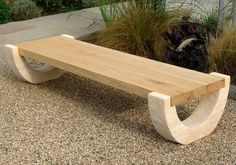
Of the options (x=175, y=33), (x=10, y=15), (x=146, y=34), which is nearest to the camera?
(x=175, y=33)

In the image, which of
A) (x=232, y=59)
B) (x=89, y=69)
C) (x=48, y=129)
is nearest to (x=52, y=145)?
(x=48, y=129)

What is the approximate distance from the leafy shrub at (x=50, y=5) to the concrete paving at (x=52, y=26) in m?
0.48

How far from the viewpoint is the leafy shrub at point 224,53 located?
15.4ft

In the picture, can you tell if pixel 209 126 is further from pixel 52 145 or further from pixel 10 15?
pixel 10 15

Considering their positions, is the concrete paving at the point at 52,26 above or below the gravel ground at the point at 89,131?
above

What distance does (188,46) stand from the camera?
16.7 ft

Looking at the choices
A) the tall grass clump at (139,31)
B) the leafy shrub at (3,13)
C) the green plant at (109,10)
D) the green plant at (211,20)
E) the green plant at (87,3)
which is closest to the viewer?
the tall grass clump at (139,31)

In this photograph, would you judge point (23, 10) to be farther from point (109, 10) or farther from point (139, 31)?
point (139, 31)

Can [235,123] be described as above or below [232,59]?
below

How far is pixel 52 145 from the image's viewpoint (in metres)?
3.74

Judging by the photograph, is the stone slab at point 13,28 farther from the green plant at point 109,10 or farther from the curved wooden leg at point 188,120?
the curved wooden leg at point 188,120

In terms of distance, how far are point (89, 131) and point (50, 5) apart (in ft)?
15.5

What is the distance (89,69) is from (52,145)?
2.34 feet

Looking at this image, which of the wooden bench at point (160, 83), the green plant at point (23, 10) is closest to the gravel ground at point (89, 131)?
the wooden bench at point (160, 83)
